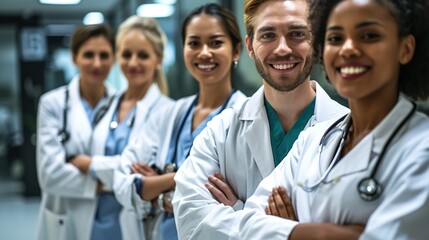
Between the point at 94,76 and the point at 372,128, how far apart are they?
2.13 meters

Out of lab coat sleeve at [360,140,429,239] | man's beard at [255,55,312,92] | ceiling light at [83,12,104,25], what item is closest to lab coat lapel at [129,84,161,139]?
man's beard at [255,55,312,92]

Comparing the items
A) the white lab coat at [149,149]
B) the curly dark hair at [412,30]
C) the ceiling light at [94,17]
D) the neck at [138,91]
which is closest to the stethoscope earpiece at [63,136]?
the neck at [138,91]

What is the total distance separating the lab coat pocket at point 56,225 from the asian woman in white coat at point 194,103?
66 cm

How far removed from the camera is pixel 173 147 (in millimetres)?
2262

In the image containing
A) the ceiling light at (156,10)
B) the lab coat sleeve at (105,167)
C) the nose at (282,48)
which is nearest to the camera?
the nose at (282,48)

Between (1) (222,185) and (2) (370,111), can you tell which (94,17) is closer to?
(1) (222,185)

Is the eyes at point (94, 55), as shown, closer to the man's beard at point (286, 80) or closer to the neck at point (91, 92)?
the neck at point (91, 92)

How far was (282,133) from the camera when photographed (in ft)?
5.68

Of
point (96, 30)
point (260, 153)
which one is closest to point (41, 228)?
point (96, 30)

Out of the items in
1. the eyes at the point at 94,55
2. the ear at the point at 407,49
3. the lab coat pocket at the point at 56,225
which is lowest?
the lab coat pocket at the point at 56,225

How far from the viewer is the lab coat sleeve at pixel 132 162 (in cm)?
233

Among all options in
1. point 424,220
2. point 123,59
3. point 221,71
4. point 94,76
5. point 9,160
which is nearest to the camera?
point 424,220

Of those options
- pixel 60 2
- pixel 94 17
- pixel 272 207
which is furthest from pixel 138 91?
pixel 94 17

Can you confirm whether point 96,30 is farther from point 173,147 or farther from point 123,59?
point 173,147
